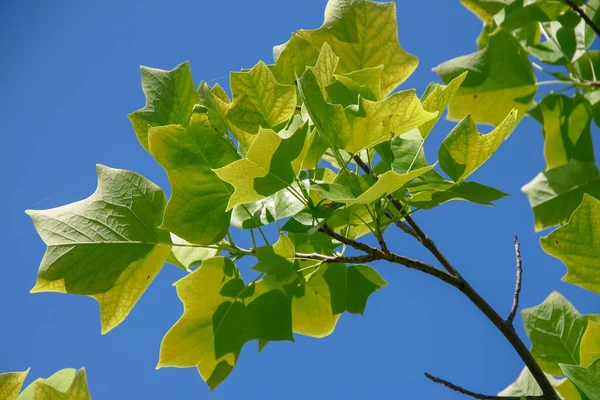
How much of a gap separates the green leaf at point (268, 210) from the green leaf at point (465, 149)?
149mm

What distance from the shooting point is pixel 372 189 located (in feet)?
1.78

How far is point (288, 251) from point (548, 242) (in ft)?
0.87

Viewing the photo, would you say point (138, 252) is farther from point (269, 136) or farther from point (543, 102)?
point (543, 102)

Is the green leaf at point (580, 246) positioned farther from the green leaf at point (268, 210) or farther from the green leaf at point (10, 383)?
the green leaf at point (10, 383)

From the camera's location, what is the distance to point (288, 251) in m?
0.66

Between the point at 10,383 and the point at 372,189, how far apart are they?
1.40ft

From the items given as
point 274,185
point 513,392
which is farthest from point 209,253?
point 513,392

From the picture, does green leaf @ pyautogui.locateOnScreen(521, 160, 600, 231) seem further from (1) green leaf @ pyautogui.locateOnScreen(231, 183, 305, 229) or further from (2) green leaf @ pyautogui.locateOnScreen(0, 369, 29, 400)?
(2) green leaf @ pyautogui.locateOnScreen(0, 369, 29, 400)

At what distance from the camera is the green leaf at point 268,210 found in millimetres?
679

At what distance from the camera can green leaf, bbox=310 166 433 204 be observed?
54 cm

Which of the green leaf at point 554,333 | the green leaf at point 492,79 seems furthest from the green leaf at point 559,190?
the green leaf at point 554,333

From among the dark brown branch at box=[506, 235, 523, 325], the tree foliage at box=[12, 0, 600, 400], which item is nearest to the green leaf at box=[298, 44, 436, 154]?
the tree foliage at box=[12, 0, 600, 400]

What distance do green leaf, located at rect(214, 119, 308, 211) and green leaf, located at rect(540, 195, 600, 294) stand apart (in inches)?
10.6

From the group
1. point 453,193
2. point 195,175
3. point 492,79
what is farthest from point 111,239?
point 492,79
